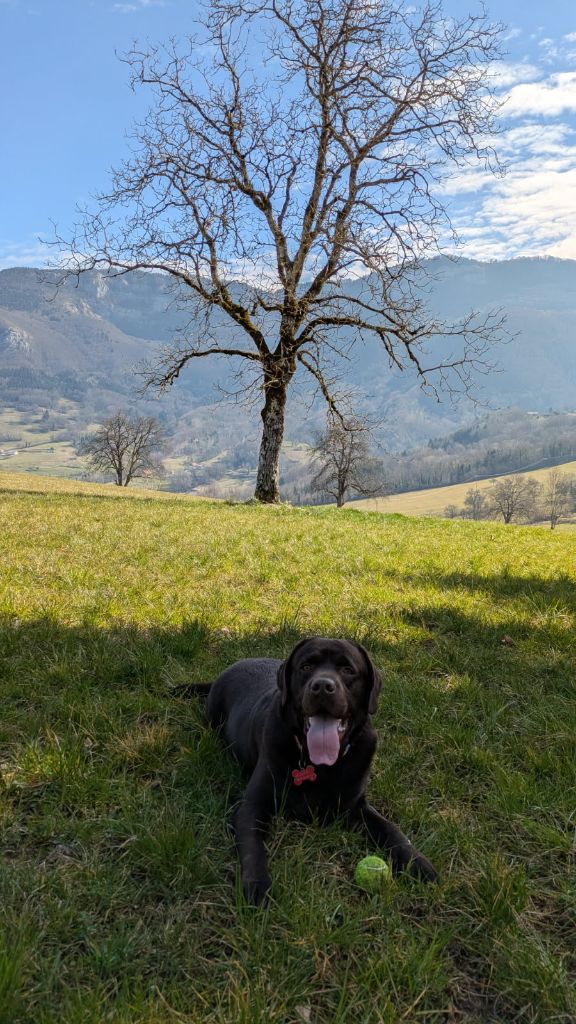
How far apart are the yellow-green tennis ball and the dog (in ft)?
0.38

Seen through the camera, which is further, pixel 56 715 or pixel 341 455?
pixel 341 455

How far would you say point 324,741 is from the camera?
3.26 meters

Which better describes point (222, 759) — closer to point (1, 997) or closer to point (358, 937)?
point (358, 937)

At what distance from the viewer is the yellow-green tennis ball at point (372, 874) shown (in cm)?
288

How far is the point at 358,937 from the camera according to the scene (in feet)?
8.32

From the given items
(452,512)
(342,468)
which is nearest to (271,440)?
(342,468)

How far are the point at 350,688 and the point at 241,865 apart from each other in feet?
3.53

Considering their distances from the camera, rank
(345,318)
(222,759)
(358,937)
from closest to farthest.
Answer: (358,937)
(222,759)
(345,318)

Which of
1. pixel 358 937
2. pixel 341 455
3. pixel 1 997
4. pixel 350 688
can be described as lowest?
pixel 358 937

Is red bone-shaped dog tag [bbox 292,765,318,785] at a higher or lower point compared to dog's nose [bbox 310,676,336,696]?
lower

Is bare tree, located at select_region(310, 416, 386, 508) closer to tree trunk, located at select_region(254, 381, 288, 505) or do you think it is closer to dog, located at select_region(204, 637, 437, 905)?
tree trunk, located at select_region(254, 381, 288, 505)

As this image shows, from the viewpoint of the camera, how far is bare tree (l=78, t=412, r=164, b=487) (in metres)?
87.7

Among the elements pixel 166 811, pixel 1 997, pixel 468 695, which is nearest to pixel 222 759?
pixel 166 811

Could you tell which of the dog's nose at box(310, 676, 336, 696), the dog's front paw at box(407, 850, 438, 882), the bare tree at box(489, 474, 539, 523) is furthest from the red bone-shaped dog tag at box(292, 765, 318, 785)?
the bare tree at box(489, 474, 539, 523)
